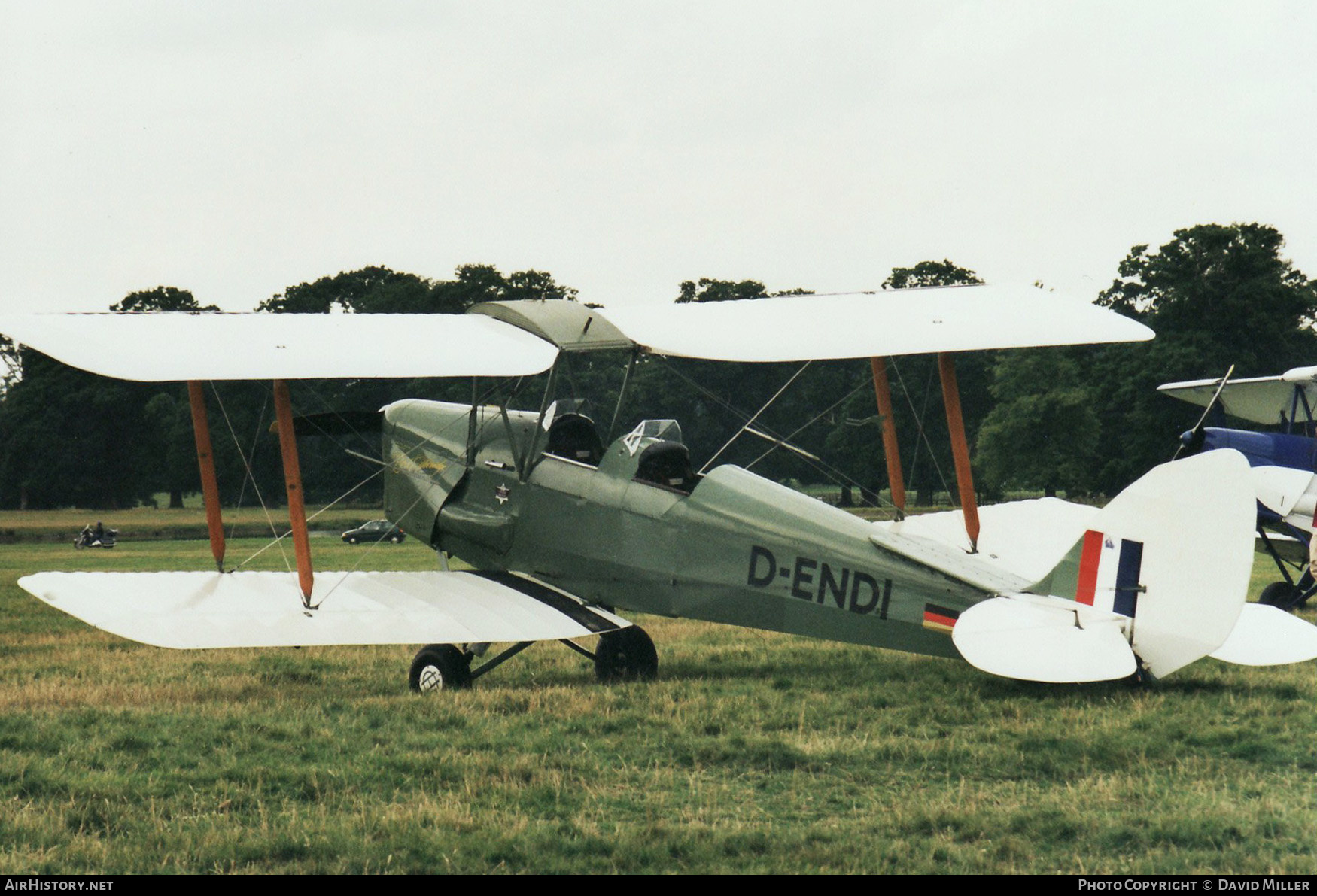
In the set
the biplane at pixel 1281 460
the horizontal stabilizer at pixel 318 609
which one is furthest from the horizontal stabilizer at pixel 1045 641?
the biplane at pixel 1281 460

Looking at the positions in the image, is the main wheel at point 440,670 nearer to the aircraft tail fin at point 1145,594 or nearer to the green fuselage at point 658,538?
the green fuselage at point 658,538

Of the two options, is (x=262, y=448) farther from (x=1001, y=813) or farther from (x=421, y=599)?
(x=1001, y=813)

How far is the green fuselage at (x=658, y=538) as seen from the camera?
24.0ft

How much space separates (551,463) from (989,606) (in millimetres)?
3418

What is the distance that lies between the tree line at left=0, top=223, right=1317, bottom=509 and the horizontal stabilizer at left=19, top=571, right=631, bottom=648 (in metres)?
27.1

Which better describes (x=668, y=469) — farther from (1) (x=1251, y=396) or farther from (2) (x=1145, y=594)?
(1) (x=1251, y=396)

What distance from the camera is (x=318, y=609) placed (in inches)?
306

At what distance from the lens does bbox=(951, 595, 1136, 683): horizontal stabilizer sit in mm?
6020

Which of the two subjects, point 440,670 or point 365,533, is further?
point 365,533

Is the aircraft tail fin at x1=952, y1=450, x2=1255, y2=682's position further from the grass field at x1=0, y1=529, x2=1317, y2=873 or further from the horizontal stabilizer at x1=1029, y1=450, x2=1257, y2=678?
the grass field at x1=0, y1=529, x2=1317, y2=873

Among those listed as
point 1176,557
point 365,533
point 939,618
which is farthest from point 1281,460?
point 365,533

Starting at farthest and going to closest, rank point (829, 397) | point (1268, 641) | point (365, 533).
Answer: point (829, 397) < point (365, 533) < point (1268, 641)

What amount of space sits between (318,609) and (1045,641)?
4.25 meters

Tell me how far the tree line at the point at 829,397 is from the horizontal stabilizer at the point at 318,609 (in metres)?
27.1
